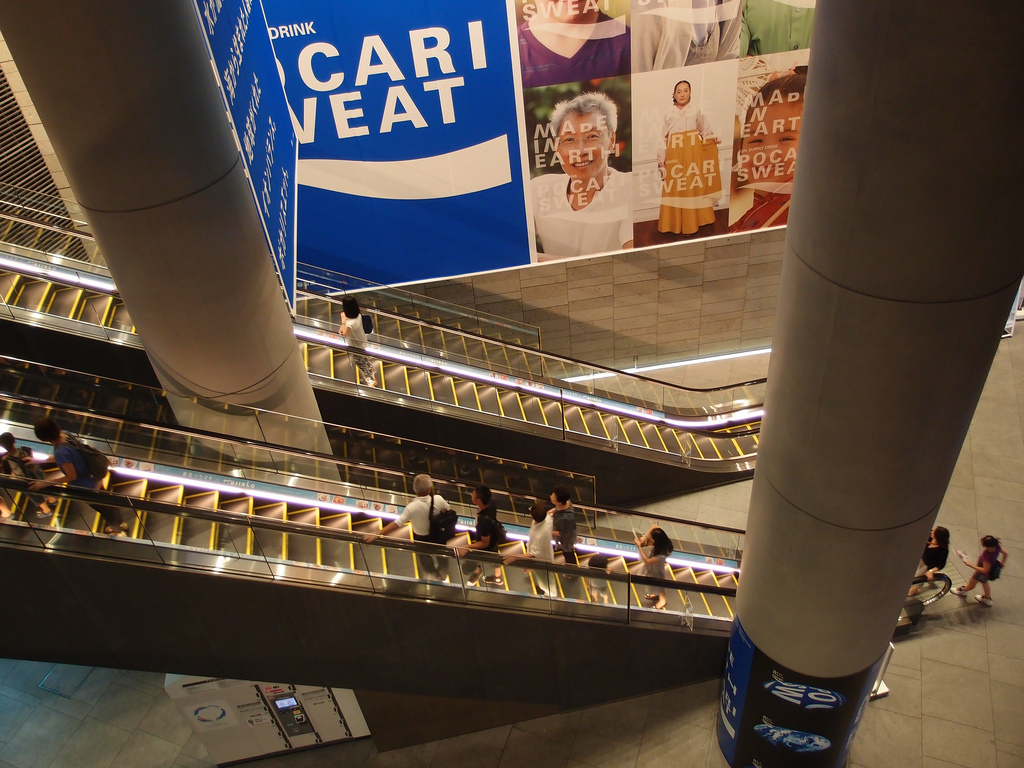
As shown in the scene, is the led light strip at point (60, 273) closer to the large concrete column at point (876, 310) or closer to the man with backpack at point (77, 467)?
the man with backpack at point (77, 467)

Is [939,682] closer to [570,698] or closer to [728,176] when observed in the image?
[570,698]

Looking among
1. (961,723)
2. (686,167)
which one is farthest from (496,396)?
(961,723)

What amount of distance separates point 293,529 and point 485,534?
1648mm

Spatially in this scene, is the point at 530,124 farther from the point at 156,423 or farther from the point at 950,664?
the point at 950,664

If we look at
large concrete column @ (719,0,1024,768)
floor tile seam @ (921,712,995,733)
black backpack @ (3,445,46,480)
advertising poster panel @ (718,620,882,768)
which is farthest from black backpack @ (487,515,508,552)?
floor tile seam @ (921,712,995,733)

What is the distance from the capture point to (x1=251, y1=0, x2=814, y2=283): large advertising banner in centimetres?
942

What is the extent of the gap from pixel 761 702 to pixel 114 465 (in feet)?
19.0

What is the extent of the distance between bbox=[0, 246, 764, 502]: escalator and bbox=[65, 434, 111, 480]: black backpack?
91.7 inches

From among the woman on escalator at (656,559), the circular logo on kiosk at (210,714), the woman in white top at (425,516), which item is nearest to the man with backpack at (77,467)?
the woman in white top at (425,516)

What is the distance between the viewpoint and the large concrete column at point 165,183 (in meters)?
4.42

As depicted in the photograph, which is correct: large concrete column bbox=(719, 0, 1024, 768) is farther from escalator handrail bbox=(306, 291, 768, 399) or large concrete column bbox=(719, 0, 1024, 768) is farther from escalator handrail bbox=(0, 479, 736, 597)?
escalator handrail bbox=(306, 291, 768, 399)

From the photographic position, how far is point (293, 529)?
5988mm

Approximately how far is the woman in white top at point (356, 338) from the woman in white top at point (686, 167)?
15.5 ft

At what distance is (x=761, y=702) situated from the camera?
657 centimetres
